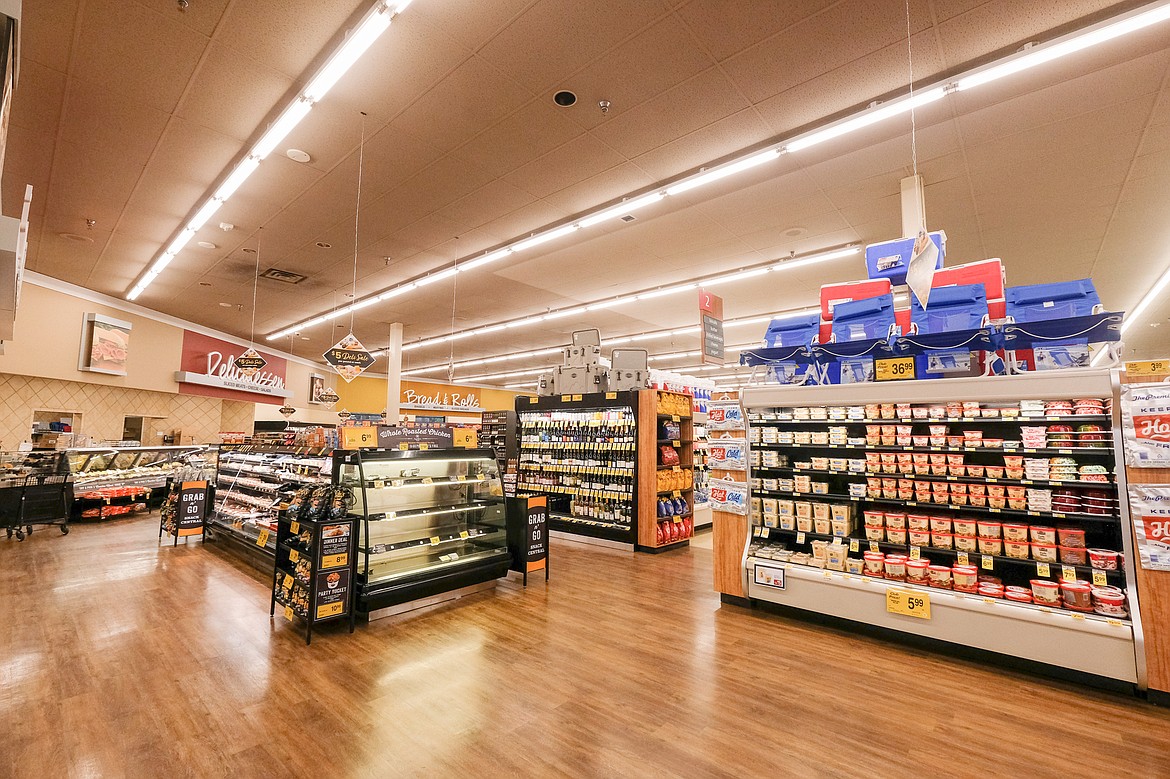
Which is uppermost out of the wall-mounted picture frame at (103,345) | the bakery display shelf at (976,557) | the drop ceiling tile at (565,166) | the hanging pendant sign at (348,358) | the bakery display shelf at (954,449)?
the drop ceiling tile at (565,166)

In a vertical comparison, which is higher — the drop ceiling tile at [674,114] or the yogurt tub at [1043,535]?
the drop ceiling tile at [674,114]

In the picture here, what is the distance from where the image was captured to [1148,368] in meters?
3.19

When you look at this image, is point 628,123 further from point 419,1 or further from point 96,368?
point 96,368

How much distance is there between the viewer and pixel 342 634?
402 centimetres

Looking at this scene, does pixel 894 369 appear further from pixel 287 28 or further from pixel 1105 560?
pixel 287 28

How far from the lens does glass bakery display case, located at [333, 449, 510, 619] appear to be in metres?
4.37

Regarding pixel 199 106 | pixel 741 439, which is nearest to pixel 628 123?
pixel 741 439

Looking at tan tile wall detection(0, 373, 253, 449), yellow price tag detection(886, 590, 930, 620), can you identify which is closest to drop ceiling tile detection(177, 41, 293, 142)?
yellow price tag detection(886, 590, 930, 620)

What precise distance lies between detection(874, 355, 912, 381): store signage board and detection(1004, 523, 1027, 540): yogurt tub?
1.22m

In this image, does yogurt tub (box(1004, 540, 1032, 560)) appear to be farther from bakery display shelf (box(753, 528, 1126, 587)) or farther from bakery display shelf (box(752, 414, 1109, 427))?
bakery display shelf (box(752, 414, 1109, 427))

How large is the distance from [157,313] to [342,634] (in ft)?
40.7

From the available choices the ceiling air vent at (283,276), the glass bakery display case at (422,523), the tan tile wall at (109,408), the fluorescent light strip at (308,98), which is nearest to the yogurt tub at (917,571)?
the glass bakery display case at (422,523)

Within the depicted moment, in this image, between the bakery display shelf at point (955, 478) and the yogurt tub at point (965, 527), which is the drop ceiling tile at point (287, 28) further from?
the yogurt tub at point (965, 527)

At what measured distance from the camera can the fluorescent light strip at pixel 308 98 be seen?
369cm
